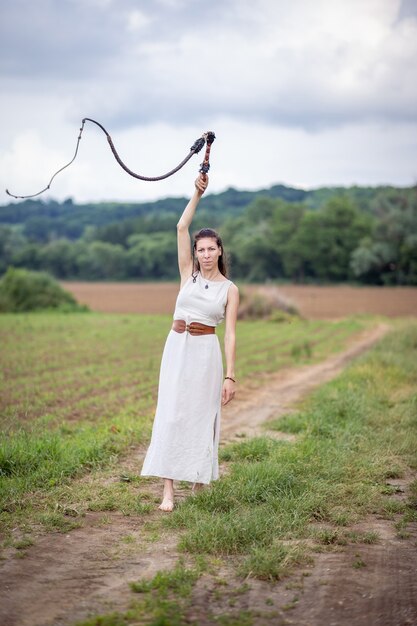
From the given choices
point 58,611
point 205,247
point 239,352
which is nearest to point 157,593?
point 58,611

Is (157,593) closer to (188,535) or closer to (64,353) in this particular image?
(188,535)

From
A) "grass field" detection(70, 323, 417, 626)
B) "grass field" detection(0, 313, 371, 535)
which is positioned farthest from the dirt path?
"grass field" detection(0, 313, 371, 535)

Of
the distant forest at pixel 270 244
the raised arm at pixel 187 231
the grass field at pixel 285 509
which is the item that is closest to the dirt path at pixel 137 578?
the grass field at pixel 285 509

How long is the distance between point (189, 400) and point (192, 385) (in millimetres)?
122

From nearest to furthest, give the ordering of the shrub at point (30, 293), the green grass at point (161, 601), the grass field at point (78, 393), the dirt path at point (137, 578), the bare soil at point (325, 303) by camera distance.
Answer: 1. the green grass at point (161, 601)
2. the dirt path at point (137, 578)
3. the grass field at point (78, 393)
4. the shrub at point (30, 293)
5. the bare soil at point (325, 303)

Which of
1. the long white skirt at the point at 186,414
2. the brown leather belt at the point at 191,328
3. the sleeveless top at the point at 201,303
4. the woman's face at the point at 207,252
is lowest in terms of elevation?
the long white skirt at the point at 186,414

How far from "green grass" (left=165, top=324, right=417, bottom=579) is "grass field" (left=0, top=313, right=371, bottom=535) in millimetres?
877

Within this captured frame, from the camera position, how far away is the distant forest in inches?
2532

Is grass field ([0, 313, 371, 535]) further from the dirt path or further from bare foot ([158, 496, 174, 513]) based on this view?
the dirt path

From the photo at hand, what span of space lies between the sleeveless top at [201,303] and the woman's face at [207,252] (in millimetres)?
163

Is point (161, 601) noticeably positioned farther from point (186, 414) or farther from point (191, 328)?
point (191, 328)

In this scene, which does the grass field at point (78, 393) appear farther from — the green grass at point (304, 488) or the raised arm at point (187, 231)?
the raised arm at point (187, 231)

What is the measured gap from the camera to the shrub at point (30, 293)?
115 feet

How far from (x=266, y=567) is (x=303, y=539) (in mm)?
754
